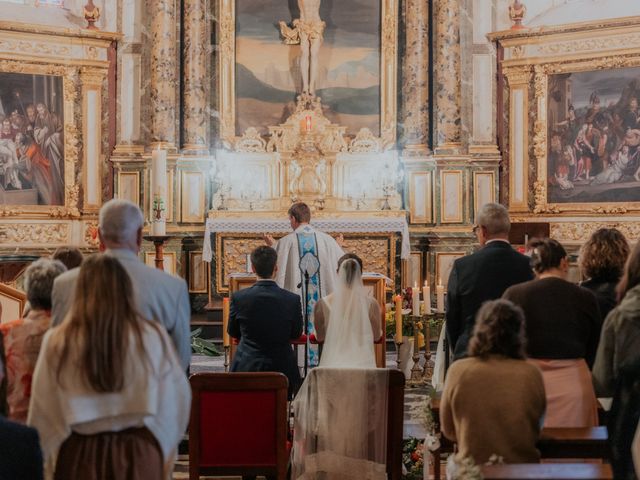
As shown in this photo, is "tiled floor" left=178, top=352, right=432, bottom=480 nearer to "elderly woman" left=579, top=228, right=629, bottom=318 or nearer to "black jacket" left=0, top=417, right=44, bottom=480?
"elderly woman" left=579, top=228, right=629, bottom=318

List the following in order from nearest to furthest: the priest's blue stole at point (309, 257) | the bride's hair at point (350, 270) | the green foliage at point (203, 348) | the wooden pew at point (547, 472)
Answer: the wooden pew at point (547, 472), the bride's hair at point (350, 270), the priest's blue stole at point (309, 257), the green foliage at point (203, 348)

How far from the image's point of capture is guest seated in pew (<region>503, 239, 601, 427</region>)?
5.33m

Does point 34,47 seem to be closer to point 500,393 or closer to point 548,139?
point 548,139

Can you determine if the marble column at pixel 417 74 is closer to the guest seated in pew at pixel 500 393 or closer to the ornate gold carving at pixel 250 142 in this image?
the ornate gold carving at pixel 250 142

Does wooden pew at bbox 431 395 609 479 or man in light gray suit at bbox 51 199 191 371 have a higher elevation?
man in light gray suit at bbox 51 199 191 371

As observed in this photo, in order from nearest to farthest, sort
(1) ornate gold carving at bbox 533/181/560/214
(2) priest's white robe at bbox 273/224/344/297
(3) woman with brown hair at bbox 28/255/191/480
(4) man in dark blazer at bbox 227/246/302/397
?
(3) woman with brown hair at bbox 28/255/191/480, (4) man in dark blazer at bbox 227/246/302/397, (2) priest's white robe at bbox 273/224/344/297, (1) ornate gold carving at bbox 533/181/560/214

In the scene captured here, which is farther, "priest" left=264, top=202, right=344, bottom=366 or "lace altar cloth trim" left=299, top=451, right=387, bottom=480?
"priest" left=264, top=202, right=344, bottom=366

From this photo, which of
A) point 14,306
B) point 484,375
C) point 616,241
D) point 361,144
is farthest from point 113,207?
point 361,144

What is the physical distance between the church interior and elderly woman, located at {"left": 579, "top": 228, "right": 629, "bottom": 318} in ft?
27.8

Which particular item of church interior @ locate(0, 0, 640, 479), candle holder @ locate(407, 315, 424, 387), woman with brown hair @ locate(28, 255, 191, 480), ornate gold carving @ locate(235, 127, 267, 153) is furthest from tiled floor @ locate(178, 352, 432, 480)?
ornate gold carving @ locate(235, 127, 267, 153)

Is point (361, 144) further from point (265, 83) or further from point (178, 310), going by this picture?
point (178, 310)

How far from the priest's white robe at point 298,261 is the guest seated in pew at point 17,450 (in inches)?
233

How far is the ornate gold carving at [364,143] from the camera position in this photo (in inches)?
604

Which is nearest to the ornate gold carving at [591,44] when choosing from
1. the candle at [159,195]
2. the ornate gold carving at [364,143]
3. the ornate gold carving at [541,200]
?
the ornate gold carving at [541,200]
